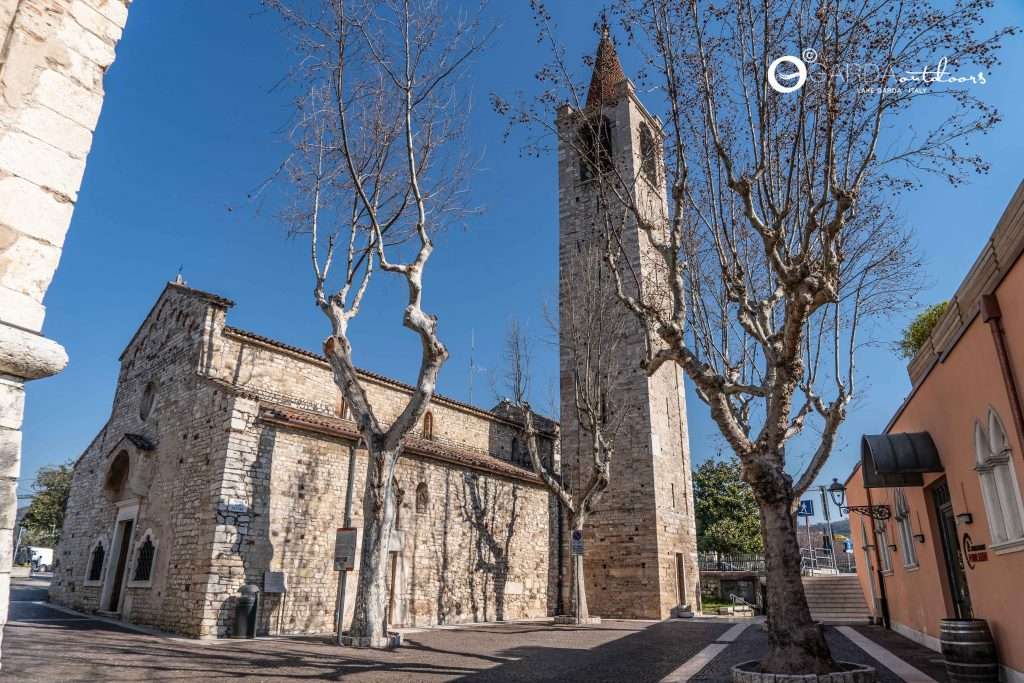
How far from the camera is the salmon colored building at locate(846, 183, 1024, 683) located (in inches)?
234

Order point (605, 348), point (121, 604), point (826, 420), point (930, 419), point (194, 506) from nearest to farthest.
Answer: point (930, 419) < point (826, 420) < point (194, 506) < point (121, 604) < point (605, 348)

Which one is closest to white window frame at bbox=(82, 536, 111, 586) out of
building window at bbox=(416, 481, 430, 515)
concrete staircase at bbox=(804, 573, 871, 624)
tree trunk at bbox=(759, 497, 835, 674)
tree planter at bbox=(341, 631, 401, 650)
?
building window at bbox=(416, 481, 430, 515)

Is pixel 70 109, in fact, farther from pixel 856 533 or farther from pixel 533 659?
pixel 856 533

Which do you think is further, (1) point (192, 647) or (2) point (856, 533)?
(2) point (856, 533)

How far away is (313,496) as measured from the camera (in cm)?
1417

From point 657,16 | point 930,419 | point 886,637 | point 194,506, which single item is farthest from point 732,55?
point 194,506

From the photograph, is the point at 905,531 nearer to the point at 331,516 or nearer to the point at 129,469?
the point at 331,516

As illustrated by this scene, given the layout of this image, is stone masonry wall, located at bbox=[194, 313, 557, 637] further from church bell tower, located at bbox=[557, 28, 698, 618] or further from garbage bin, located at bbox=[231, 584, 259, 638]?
church bell tower, located at bbox=[557, 28, 698, 618]

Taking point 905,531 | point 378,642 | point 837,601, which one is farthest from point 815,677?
point 837,601

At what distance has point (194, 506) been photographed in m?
13.0

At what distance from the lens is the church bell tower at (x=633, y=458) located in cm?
1991

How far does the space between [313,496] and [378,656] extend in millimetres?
5190

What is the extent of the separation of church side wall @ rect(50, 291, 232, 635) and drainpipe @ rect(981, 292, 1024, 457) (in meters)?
12.8

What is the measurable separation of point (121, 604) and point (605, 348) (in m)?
14.9
